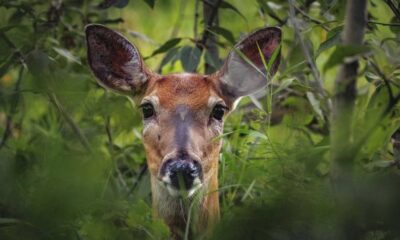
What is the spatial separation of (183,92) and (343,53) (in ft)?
6.32

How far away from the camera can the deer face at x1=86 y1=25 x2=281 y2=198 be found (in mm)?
3703

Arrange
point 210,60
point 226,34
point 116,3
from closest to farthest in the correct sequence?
point 116,3 < point 226,34 < point 210,60

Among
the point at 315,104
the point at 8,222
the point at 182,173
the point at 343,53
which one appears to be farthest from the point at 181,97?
the point at 343,53

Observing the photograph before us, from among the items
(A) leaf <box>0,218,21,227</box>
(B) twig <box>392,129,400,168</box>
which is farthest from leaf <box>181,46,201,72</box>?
(A) leaf <box>0,218,21,227</box>

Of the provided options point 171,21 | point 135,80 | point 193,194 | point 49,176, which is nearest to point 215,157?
point 193,194

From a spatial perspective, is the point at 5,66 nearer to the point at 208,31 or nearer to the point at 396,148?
the point at 208,31

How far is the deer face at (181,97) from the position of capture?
3.70 m

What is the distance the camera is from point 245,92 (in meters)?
4.47

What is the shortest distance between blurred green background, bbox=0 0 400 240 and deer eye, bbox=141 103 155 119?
1.07ft

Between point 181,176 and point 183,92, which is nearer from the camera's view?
point 181,176

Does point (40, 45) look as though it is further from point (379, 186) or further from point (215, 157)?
point (379, 186)

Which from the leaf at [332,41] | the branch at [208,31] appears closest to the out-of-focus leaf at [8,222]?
the leaf at [332,41]

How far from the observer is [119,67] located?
14.8 ft

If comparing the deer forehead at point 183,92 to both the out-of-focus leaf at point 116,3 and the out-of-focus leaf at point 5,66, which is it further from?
the out-of-focus leaf at point 5,66
